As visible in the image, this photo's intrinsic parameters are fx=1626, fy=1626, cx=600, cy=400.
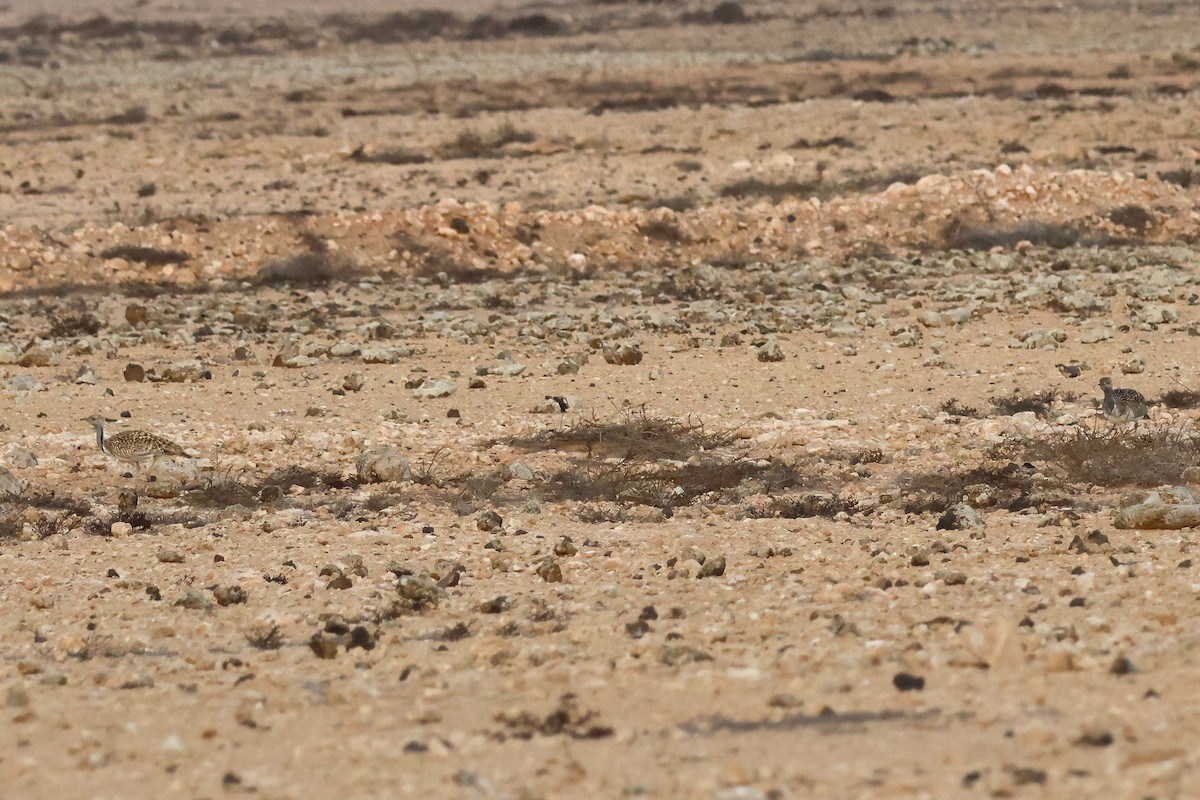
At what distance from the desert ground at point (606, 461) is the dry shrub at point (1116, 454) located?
0.03 metres

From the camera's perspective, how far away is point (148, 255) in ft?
53.8

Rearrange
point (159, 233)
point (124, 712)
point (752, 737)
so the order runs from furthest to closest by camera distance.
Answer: point (159, 233)
point (124, 712)
point (752, 737)

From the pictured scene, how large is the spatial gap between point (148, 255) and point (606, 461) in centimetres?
885

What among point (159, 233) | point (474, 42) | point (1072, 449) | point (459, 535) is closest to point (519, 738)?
point (459, 535)

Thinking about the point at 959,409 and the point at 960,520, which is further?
the point at 959,409

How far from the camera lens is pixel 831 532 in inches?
296

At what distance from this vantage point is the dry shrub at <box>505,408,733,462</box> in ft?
30.0

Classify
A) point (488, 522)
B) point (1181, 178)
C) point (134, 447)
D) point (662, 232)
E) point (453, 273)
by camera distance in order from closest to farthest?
point (488, 522)
point (134, 447)
point (453, 273)
point (662, 232)
point (1181, 178)

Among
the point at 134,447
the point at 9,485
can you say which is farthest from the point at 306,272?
the point at 9,485

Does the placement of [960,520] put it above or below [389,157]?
below

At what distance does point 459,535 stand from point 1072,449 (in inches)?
128

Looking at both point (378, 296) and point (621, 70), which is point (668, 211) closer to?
point (378, 296)

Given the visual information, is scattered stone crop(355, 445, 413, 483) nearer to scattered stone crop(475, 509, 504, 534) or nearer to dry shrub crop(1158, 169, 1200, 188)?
scattered stone crop(475, 509, 504, 534)

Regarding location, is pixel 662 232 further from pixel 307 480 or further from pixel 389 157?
pixel 307 480
